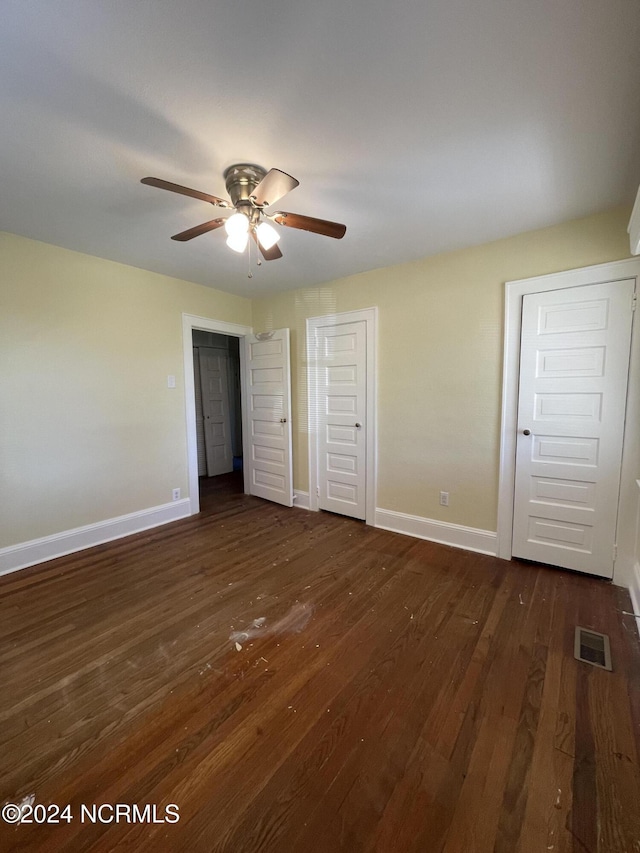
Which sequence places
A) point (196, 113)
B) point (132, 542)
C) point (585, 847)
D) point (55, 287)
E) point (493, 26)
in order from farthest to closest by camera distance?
point (132, 542)
point (55, 287)
point (196, 113)
point (493, 26)
point (585, 847)

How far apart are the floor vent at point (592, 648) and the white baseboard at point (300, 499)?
2.58 meters

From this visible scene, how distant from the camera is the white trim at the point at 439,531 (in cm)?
276

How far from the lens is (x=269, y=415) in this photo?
13.2ft

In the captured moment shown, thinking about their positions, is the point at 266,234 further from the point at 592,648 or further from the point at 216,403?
→ the point at 216,403

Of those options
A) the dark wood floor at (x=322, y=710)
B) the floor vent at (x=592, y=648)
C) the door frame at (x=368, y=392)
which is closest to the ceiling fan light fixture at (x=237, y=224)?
the door frame at (x=368, y=392)

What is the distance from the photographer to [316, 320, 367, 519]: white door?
133 inches

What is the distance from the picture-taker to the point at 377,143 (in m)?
1.58

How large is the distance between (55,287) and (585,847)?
407 centimetres

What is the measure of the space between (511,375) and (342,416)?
5.19 feet

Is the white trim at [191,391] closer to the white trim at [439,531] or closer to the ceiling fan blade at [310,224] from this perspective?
the white trim at [439,531]

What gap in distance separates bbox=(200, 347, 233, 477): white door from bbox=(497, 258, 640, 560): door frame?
4.19 m

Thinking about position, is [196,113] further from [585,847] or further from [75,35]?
[585,847]

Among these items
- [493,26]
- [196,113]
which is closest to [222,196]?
[196,113]

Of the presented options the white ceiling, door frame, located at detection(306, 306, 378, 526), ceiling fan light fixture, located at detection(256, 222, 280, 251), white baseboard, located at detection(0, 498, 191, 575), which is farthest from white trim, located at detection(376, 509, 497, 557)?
ceiling fan light fixture, located at detection(256, 222, 280, 251)
